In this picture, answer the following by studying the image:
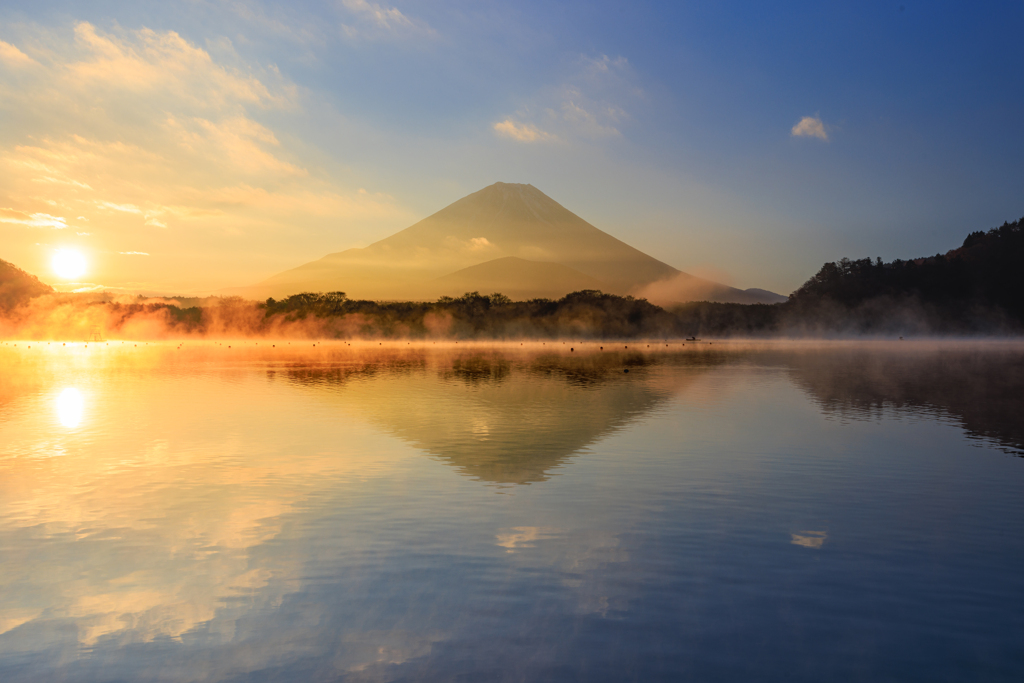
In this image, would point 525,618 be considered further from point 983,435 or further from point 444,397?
point 444,397

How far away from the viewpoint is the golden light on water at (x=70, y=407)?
35.0 m

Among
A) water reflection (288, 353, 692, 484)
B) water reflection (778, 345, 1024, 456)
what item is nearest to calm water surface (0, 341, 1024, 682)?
water reflection (288, 353, 692, 484)

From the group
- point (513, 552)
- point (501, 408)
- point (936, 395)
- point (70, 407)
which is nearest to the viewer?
point (513, 552)

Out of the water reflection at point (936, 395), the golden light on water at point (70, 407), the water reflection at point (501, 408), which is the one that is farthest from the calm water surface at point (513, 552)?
the golden light on water at point (70, 407)

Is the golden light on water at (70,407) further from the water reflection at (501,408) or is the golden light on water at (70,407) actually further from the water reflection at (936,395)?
the water reflection at (936,395)

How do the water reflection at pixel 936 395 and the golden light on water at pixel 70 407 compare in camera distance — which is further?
the golden light on water at pixel 70 407

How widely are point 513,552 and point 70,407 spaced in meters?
36.3

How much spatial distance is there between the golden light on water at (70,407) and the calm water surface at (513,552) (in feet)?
8.28

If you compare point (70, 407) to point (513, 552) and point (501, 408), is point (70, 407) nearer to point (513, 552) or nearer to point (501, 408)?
point (501, 408)

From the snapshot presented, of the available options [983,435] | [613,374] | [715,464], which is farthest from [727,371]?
[715,464]

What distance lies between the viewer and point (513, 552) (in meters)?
14.1

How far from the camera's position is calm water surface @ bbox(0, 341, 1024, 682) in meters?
9.84

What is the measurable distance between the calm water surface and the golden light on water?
2.53 m

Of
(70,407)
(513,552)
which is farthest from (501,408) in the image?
(513,552)
